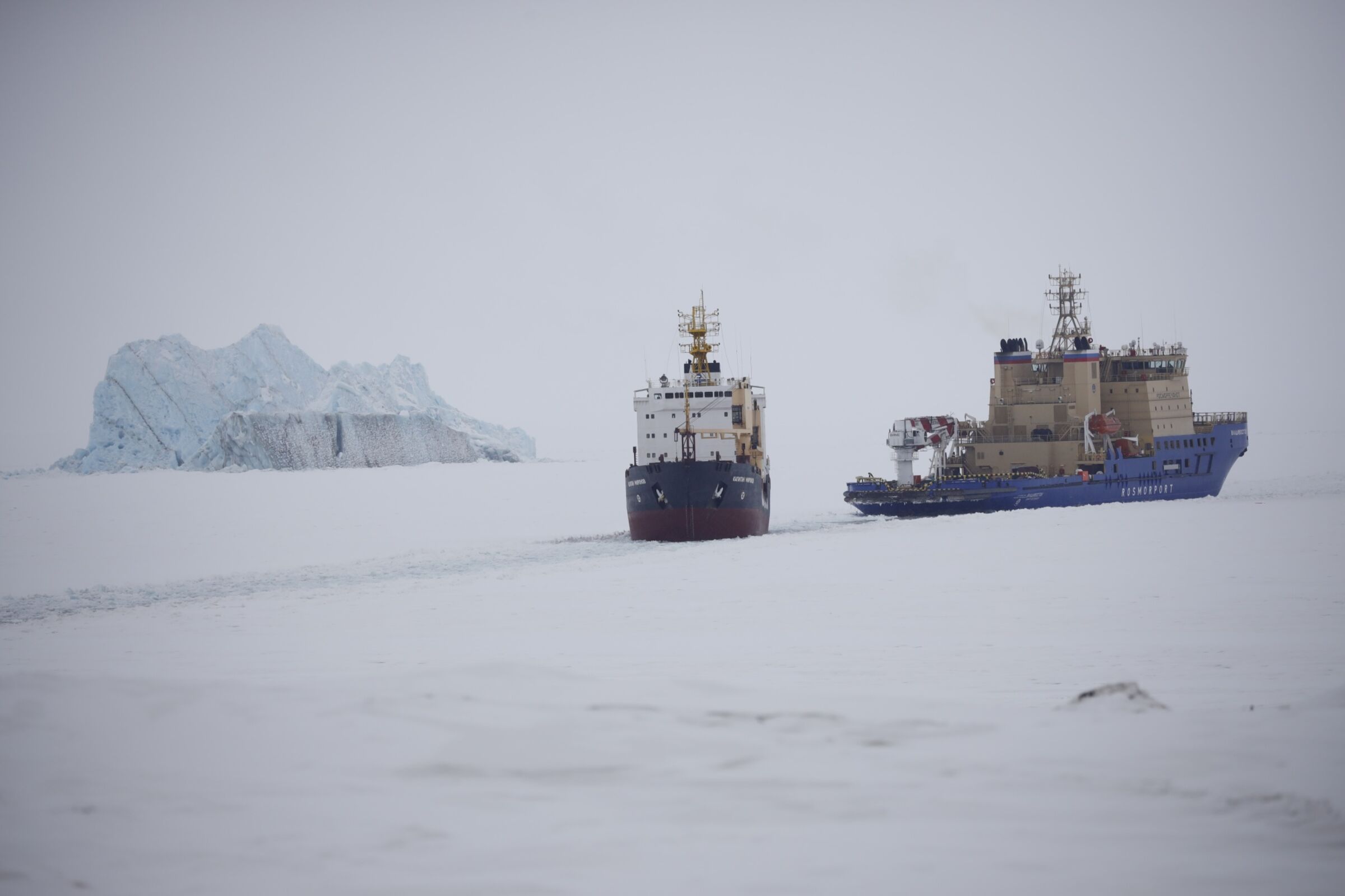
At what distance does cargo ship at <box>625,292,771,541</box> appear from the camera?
3644cm

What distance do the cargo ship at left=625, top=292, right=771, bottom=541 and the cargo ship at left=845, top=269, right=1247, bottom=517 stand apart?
770 cm

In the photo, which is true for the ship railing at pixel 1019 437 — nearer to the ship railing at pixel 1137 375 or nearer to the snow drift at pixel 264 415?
the ship railing at pixel 1137 375

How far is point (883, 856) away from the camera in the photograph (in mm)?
4797

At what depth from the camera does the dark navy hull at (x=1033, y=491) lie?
45.8 meters

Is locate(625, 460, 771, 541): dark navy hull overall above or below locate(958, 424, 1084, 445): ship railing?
below

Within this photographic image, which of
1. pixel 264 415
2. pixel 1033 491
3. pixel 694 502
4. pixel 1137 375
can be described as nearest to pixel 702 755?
pixel 694 502

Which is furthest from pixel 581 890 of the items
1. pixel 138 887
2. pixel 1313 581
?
pixel 1313 581

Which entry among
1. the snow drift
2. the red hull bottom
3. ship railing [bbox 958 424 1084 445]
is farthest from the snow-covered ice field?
the snow drift

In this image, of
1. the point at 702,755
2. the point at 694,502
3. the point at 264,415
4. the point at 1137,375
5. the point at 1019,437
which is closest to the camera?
the point at 702,755

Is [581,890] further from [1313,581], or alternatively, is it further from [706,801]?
[1313,581]

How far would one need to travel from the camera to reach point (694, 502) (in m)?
36.4

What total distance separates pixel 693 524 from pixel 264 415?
102 m

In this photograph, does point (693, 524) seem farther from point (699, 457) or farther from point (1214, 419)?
point (1214, 419)

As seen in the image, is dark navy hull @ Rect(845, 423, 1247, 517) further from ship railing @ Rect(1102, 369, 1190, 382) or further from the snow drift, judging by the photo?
the snow drift
